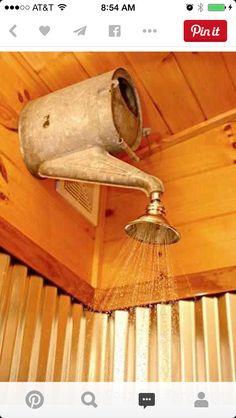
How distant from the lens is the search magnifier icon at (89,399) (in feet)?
2.44

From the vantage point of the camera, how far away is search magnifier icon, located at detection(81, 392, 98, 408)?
29.3 inches

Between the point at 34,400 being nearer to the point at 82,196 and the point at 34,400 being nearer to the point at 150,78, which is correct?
the point at 82,196

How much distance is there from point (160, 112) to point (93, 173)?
0.33m

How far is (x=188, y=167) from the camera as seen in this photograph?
1096 mm

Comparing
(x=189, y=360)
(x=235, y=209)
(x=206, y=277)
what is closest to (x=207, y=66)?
(x=235, y=209)

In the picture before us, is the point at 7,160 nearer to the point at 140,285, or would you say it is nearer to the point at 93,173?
the point at 93,173

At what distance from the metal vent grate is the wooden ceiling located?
0.55ft

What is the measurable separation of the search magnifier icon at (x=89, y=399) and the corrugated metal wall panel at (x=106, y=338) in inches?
3.8

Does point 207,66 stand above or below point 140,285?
above

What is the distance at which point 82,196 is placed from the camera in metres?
1.08
